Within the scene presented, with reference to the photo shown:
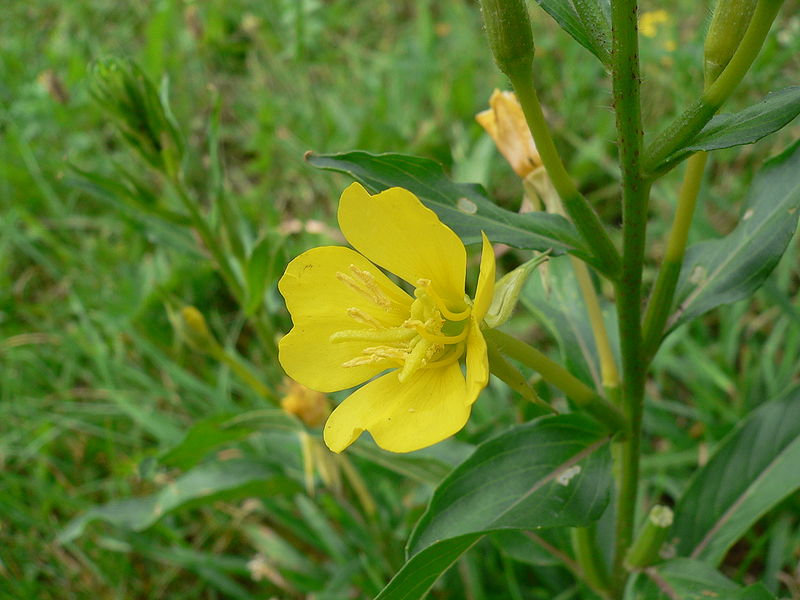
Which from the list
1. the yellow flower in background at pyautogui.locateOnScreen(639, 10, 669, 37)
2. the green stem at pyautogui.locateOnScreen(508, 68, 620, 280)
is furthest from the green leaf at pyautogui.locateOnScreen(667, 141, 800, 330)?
the yellow flower in background at pyautogui.locateOnScreen(639, 10, 669, 37)

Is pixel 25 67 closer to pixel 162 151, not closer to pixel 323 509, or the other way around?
pixel 162 151

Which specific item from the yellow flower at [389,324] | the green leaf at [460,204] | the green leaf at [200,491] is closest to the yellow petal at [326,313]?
the yellow flower at [389,324]

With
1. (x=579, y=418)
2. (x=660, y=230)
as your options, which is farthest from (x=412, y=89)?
(x=579, y=418)

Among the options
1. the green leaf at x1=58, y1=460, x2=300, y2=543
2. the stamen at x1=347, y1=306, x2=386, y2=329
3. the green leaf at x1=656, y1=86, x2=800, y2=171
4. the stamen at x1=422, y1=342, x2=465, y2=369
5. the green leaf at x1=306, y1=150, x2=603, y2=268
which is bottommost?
the green leaf at x1=58, y1=460, x2=300, y2=543

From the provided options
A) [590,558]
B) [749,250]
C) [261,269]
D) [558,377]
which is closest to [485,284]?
[558,377]

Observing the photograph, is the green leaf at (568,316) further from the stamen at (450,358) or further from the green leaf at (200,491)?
the green leaf at (200,491)

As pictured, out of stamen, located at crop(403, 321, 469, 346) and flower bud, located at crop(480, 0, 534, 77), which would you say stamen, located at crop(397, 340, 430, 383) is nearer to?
stamen, located at crop(403, 321, 469, 346)
